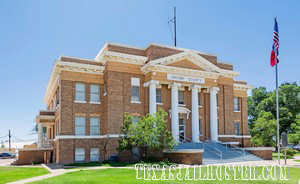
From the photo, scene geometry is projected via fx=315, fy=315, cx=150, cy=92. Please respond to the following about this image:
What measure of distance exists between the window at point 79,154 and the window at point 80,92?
4734 millimetres

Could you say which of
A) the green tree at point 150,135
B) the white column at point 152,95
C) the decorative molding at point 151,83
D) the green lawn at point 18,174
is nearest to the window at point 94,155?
the green tree at point 150,135

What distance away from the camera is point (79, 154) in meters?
28.9

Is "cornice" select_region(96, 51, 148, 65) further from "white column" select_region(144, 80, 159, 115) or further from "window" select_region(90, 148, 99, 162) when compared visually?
"window" select_region(90, 148, 99, 162)

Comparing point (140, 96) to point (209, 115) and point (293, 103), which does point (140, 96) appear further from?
point (293, 103)

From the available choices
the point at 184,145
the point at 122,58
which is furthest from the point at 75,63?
the point at 184,145

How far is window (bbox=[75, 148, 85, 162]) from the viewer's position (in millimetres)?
28766

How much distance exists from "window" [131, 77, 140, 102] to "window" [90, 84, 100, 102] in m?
3.33

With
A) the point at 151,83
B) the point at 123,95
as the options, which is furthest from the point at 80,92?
the point at 151,83

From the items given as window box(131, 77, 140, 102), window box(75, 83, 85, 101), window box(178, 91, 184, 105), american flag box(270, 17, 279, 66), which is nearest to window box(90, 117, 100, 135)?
window box(75, 83, 85, 101)

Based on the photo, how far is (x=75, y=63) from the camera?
29.2 meters

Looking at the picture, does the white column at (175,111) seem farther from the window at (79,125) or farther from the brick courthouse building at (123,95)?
the window at (79,125)

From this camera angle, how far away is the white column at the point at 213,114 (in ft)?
109

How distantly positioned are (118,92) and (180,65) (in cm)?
694

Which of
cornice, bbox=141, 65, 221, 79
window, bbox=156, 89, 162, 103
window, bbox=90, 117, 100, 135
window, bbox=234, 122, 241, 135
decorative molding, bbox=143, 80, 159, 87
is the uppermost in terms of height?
cornice, bbox=141, 65, 221, 79
